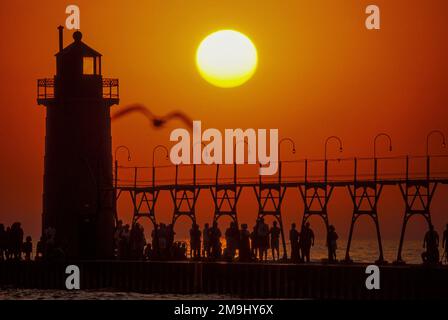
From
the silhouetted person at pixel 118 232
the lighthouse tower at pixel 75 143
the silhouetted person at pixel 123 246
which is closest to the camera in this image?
the silhouetted person at pixel 123 246

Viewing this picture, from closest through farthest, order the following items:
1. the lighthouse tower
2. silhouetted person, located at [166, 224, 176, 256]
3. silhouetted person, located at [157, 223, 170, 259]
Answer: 1. silhouetted person, located at [166, 224, 176, 256]
2. silhouetted person, located at [157, 223, 170, 259]
3. the lighthouse tower

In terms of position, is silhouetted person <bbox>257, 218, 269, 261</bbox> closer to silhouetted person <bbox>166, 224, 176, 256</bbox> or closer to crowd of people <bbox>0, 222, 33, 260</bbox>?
silhouetted person <bbox>166, 224, 176, 256</bbox>

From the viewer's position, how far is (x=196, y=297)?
61.4 m

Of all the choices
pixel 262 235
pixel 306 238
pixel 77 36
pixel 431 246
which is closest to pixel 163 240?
pixel 262 235

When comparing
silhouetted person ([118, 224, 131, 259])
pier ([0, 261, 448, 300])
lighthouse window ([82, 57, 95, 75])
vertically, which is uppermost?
lighthouse window ([82, 57, 95, 75])

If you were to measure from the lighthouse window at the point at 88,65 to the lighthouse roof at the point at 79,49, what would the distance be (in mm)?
320

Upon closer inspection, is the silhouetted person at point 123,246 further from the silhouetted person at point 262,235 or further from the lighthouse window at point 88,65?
the lighthouse window at point 88,65

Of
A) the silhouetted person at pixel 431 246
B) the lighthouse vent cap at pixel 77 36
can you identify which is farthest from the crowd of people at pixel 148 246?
the silhouetted person at pixel 431 246

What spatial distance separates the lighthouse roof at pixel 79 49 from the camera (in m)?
71.3

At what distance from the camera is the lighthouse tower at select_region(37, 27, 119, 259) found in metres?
71.1

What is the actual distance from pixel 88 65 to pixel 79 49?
1116mm

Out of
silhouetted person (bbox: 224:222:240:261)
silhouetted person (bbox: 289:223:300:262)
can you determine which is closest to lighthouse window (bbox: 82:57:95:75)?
silhouetted person (bbox: 224:222:240:261)

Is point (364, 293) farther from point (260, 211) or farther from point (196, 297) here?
point (260, 211)

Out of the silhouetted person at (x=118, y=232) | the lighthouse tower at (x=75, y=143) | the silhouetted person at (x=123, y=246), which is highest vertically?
the lighthouse tower at (x=75, y=143)
